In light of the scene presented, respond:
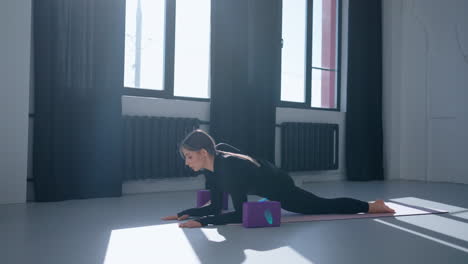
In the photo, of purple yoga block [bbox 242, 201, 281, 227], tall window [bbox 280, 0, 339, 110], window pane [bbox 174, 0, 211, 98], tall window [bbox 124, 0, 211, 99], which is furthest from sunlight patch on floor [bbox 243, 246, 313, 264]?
tall window [bbox 280, 0, 339, 110]

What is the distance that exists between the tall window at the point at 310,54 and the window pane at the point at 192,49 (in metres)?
1.04

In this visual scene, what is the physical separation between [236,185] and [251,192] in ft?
0.77

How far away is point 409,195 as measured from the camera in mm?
3646

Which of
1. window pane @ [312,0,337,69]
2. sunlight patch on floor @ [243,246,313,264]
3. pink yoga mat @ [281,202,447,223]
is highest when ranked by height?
window pane @ [312,0,337,69]

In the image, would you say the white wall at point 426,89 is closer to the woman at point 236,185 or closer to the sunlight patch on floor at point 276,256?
the woman at point 236,185

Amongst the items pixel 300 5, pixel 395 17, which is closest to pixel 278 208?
pixel 300 5

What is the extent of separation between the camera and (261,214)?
7.23 feet

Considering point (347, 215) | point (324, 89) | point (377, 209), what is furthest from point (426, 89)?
point (347, 215)

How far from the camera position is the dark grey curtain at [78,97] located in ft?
9.75

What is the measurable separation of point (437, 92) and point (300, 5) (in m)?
1.99

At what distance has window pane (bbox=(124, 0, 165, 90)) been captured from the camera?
11.8 ft

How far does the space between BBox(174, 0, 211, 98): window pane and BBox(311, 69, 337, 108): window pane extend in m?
1.61

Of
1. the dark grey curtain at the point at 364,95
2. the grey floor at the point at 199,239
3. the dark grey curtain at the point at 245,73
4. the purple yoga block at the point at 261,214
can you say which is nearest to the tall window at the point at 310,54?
the dark grey curtain at the point at 364,95

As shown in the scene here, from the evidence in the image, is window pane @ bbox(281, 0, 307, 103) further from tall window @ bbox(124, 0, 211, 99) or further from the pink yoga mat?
the pink yoga mat
